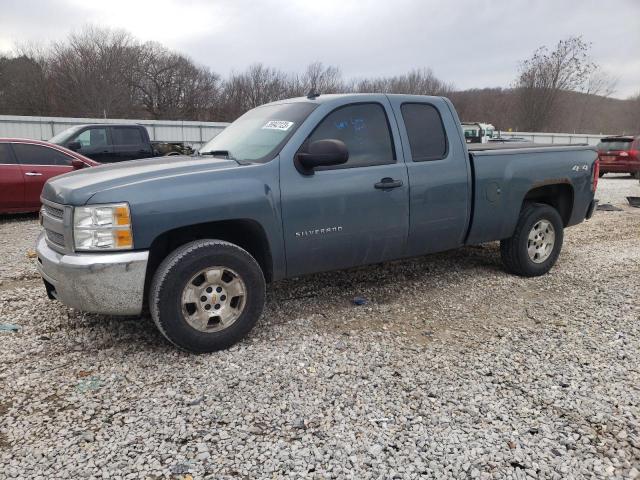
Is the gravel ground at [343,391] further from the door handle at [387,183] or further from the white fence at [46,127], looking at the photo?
the white fence at [46,127]

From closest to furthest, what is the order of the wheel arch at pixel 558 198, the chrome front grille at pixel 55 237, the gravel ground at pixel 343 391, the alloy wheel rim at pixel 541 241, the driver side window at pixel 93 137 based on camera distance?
1. the gravel ground at pixel 343 391
2. the chrome front grille at pixel 55 237
3. the alloy wheel rim at pixel 541 241
4. the wheel arch at pixel 558 198
5. the driver side window at pixel 93 137

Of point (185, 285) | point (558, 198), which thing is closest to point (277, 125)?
point (185, 285)

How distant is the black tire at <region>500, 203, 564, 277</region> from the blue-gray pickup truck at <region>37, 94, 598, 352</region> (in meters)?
0.15

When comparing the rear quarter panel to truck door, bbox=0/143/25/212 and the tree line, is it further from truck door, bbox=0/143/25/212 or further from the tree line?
the tree line

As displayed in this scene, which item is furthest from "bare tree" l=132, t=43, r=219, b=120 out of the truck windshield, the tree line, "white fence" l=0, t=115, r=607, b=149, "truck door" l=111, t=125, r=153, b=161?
the truck windshield

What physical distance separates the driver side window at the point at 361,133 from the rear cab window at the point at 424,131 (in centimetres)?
25

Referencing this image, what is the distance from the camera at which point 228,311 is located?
3.59m

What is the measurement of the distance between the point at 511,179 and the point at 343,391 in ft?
9.96

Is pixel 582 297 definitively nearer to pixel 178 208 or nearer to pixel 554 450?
pixel 554 450

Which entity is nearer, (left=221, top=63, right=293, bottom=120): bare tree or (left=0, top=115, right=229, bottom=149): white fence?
(left=0, top=115, right=229, bottom=149): white fence

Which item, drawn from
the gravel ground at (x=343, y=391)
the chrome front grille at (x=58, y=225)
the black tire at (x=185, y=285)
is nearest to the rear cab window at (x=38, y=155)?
the gravel ground at (x=343, y=391)

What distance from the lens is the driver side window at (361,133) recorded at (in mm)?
4035

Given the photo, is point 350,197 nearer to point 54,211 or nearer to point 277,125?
point 277,125

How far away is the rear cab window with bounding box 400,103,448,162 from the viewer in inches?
175
